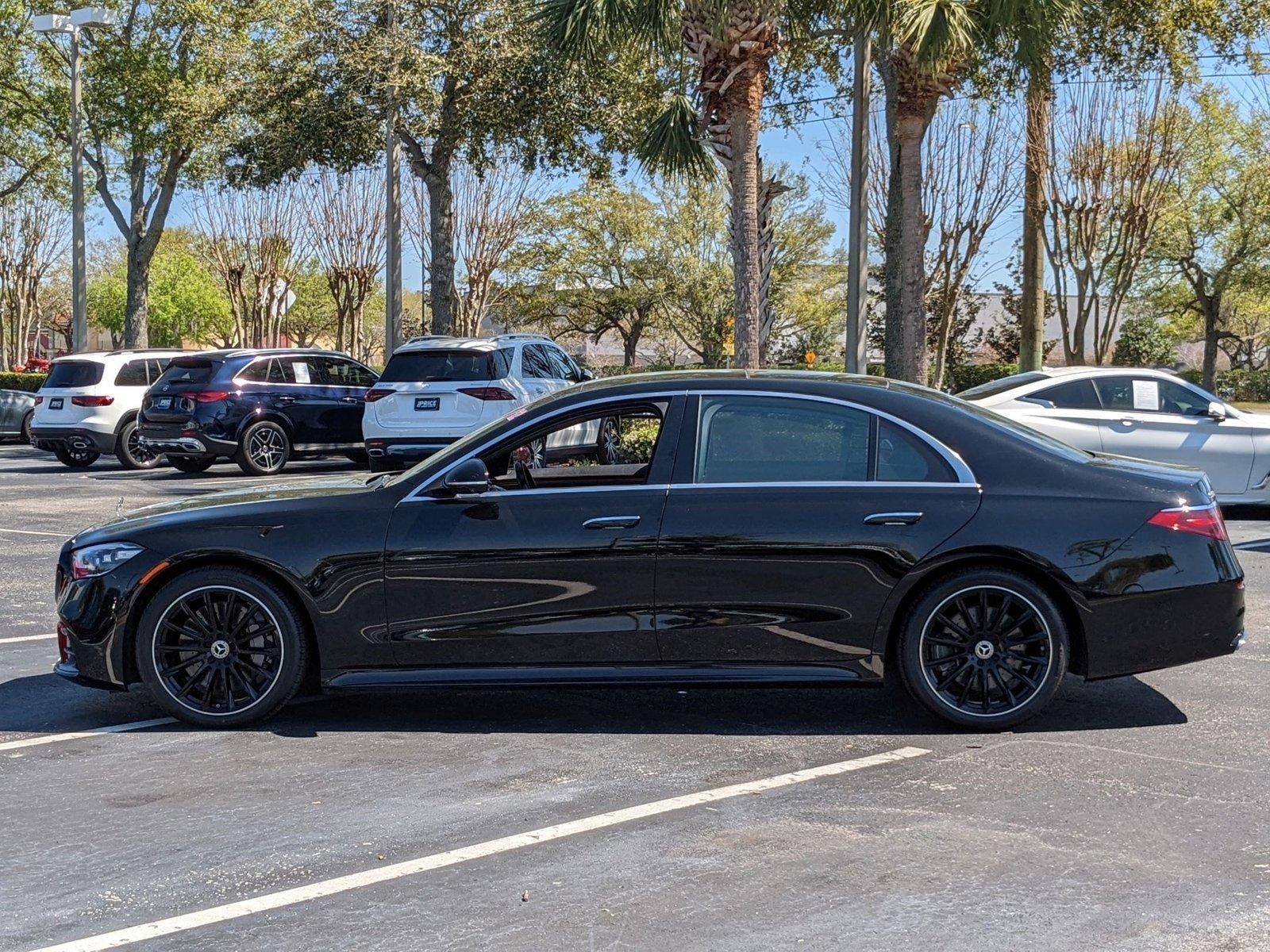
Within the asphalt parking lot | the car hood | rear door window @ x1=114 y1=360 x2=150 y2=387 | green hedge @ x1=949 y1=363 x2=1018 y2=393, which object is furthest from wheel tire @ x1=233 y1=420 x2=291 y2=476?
green hedge @ x1=949 y1=363 x2=1018 y2=393

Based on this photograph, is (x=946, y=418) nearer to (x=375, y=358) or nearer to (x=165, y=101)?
(x=165, y=101)

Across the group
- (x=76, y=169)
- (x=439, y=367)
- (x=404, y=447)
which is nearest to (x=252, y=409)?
(x=404, y=447)

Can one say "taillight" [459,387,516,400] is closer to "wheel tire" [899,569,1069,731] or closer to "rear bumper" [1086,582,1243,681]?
"wheel tire" [899,569,1069,731]

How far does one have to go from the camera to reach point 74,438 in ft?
64.7

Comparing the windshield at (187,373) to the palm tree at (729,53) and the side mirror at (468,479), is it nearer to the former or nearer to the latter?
the palm tree at (729,53)

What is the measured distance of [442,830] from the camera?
4.64 metres

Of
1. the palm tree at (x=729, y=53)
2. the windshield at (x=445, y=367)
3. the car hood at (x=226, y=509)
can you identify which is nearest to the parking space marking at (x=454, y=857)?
the car hood at (x=226, y=509)

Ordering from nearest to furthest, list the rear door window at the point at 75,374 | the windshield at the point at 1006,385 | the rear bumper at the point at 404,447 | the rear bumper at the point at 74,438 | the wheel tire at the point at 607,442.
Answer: the wheel tire at the point at 607,442
the windshield at the point at 1006,385
the rear bumper at the point at 404,447
the rear bumper at the point at 74,438
the rear door window at the point at 75,374

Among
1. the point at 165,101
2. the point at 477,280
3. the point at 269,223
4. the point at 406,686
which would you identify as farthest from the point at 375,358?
the point at 406,686

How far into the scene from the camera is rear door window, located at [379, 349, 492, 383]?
1644 centimetres

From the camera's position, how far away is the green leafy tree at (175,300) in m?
76.4

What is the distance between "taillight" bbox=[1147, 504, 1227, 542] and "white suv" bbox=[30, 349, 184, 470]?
53.4 ft

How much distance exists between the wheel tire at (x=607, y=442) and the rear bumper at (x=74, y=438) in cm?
1343

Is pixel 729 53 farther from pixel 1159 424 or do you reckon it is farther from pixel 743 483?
pixel 743 483
